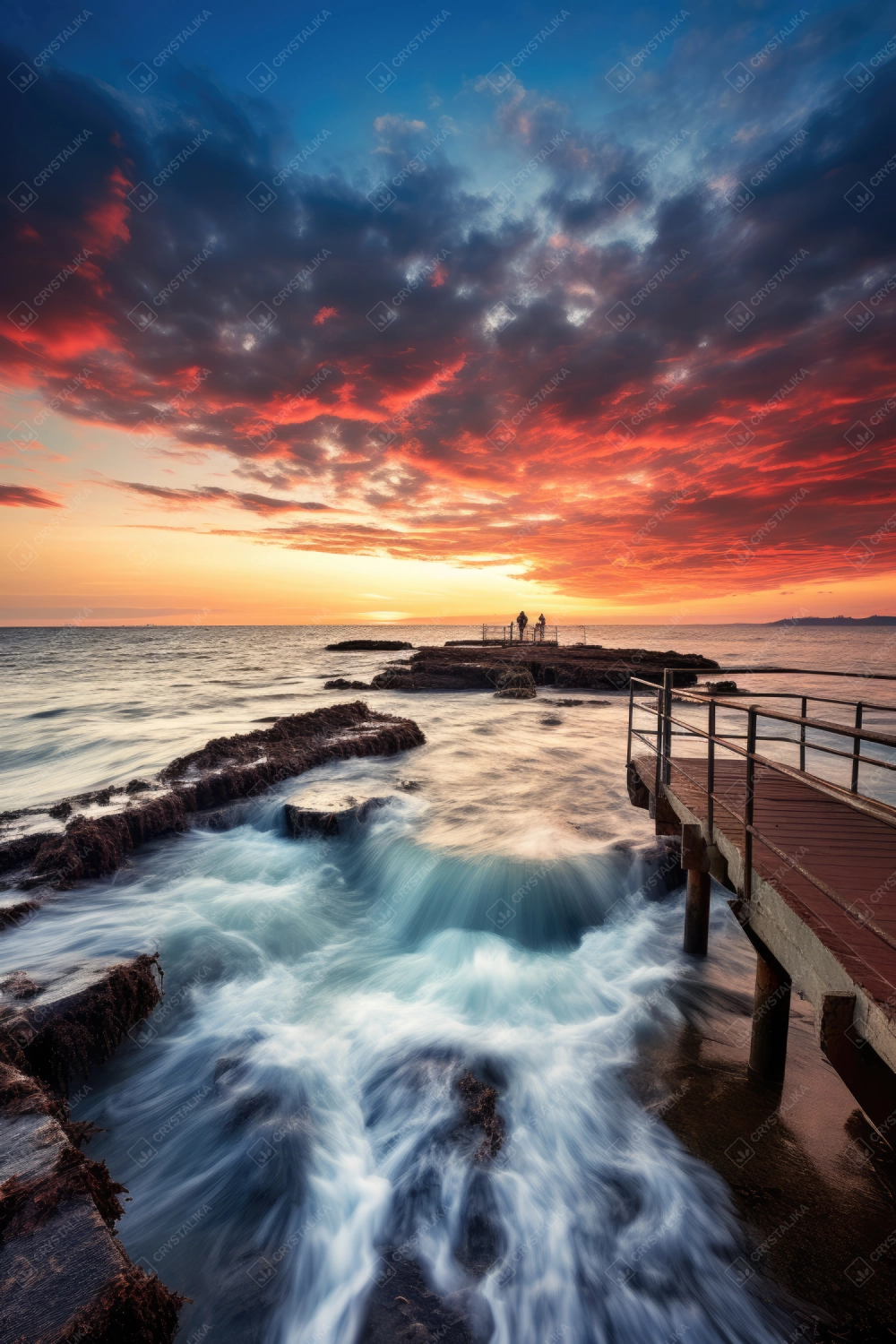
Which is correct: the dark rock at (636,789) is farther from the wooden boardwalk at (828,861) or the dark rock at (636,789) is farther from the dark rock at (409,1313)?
the dark rock at (409,1313)

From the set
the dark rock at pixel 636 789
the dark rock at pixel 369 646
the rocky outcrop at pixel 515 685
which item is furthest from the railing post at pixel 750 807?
the dark rock at pixel 369 646

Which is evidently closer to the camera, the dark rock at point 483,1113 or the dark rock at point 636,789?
the dark rock at point 483,1113

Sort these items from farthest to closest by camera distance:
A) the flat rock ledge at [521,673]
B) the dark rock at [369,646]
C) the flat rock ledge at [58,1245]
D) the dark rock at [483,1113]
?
the dark rock at [369,646] → the flat rock ledge at [521,673] → the dark rock at [483,1113] → the flat rock ledge at [58,1245]

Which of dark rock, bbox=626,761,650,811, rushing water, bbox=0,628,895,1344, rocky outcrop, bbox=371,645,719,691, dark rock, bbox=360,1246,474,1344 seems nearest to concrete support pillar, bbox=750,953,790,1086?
rushing water, bbox=0,628,895,1344

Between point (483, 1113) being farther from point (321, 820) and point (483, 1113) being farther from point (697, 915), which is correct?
point (321, 820)

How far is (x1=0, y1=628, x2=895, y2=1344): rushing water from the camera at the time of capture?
13.4ft

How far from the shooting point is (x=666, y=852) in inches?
379

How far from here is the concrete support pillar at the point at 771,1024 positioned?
5203 mm

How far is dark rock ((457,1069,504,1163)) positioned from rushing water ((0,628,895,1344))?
114 mm

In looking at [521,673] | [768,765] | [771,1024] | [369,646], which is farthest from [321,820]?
[369,646]

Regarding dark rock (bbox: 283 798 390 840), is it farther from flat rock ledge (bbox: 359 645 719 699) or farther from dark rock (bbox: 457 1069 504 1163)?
flat rock ledge (bbox: 359 645 719 699)

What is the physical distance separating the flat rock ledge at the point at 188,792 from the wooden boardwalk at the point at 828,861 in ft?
28.4

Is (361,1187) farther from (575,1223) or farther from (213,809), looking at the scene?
(213,809)

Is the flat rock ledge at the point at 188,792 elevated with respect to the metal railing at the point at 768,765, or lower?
lower
